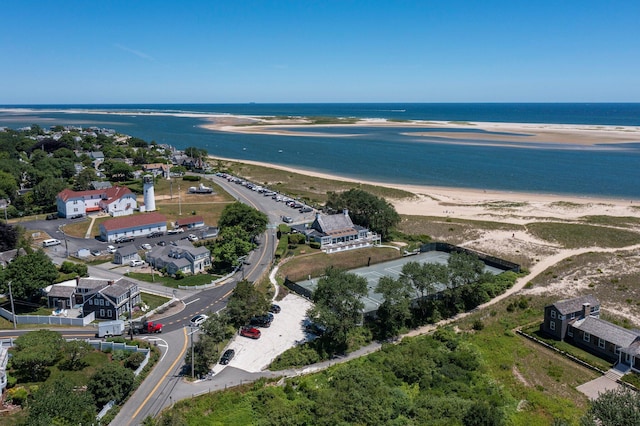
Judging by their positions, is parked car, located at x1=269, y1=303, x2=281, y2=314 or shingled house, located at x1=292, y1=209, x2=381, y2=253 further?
shingled house, located at x1=292, y1=209, x2=381, y2=253

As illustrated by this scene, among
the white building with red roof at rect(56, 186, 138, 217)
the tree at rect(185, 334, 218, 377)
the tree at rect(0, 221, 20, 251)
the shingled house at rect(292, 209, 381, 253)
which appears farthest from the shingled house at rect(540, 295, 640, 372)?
the white building with red roof at rect(56, 186, 138, 217)

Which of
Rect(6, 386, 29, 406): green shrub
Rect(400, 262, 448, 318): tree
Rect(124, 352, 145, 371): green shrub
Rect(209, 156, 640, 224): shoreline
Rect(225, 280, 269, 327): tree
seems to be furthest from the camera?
Rect(209, 156, 640, 224): shoreline

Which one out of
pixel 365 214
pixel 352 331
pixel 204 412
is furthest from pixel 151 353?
pixel 365 214

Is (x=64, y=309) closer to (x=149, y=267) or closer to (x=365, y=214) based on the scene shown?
(x=149, y=267)

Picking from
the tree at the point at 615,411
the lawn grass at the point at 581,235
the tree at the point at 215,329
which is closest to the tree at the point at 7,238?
the tree at the point at 215,329

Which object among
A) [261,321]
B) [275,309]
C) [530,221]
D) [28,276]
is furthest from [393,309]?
[530,221]

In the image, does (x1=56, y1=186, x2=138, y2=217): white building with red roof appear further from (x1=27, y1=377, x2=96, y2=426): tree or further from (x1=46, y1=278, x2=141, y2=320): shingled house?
(x1=27, y1=377, x2=96, y2=426): tree
